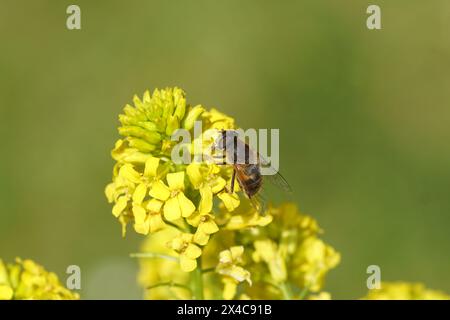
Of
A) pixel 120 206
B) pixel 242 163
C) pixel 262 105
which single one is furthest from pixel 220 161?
pixel 262 105

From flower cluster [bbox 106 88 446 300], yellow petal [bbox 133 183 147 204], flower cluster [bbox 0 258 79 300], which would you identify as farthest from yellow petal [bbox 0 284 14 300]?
yellow petal [bbox 133 183 147 204]

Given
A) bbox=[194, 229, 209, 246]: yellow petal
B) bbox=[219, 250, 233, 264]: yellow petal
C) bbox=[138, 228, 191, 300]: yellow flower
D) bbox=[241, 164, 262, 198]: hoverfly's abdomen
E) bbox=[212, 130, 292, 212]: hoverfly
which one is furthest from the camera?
bbox=[138, 228, 191, 300]: yellow flower

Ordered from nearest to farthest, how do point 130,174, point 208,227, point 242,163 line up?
point 208,227 → point 130,174 → point 242,163

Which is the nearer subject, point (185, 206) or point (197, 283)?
point (185, 206)

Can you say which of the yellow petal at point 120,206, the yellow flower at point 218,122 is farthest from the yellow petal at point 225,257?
the yellow flower at point 218,122

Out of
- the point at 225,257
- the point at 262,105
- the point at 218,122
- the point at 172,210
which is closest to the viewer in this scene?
the point at 172,210

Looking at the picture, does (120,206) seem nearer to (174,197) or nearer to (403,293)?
(174,197)

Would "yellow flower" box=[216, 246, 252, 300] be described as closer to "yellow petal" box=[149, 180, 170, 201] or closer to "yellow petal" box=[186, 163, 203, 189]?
"yellow petal" box=[186, 163, 203, 189]

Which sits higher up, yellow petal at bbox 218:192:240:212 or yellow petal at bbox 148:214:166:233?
yellow petal at bbox 218:192:240:212
